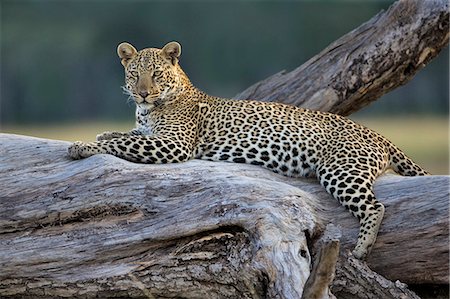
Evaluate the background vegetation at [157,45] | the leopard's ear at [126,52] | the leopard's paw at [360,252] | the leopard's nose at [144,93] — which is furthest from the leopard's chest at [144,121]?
the background vegetation at [157,45]

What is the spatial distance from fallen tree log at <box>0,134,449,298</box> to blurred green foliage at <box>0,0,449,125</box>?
31.8 meters

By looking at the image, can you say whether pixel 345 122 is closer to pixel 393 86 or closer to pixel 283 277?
pixel 393 86

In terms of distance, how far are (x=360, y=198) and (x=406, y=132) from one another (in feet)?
89.8

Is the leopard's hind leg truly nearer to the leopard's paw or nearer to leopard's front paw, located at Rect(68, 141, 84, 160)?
the leopard's paw

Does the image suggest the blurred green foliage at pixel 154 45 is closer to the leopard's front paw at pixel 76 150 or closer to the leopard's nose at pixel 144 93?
the leopard's nose at pixel 144 93

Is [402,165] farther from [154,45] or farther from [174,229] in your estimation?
[154,45]

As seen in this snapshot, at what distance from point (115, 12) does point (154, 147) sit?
45897 mm

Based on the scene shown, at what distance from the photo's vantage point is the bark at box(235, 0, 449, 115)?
10.5 meters

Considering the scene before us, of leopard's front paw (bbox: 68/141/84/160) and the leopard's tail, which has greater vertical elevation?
the leopard's tail

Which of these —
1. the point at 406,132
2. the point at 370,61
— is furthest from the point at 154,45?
the point at 370,61

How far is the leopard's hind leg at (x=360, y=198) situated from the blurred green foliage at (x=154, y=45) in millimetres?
31838

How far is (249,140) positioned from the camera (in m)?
9.44

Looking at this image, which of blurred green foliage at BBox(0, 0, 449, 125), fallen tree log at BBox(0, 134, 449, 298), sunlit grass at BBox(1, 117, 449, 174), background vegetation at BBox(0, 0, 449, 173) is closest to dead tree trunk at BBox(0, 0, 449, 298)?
fallen tree log at BBox(0, 134, 449, 298)

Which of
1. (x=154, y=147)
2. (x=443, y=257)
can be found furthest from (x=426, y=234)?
(x=154, y=147)
